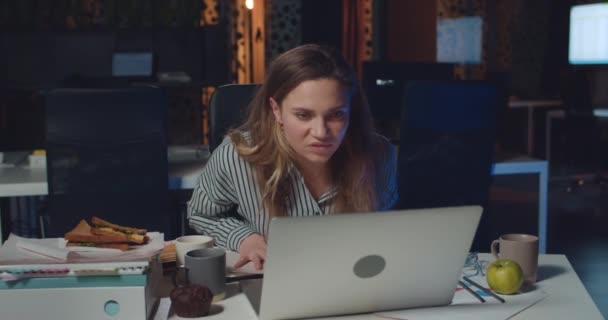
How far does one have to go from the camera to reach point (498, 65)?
8.45 metres

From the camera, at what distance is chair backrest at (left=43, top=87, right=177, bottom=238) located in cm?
242

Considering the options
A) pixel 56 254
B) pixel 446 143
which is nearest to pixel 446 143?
pixel 446 143

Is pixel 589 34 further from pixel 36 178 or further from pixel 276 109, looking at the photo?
pixel 276 109

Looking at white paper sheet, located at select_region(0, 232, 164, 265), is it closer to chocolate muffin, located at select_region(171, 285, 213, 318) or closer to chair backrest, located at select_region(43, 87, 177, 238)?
chocolate muffin, located at select_region(171, 285, 213, 318)

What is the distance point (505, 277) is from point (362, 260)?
14.3 inches

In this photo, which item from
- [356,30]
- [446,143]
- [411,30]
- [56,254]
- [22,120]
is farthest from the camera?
[411,30]

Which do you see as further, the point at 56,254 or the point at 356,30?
the point at 356,30

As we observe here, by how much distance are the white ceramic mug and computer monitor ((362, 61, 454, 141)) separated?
7.23ft

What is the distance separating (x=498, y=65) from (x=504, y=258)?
7439 mm

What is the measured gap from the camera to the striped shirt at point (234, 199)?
175 cm

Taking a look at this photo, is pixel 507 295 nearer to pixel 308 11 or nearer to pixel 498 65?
pixel 308 11

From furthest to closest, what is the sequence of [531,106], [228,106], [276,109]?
1. [531,106]
2. [228,106]
3. [276,109]

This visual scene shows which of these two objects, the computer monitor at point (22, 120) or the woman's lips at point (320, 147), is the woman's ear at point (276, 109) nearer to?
the woman's lips at point (320, 147)

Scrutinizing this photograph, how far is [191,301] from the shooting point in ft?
3.92
